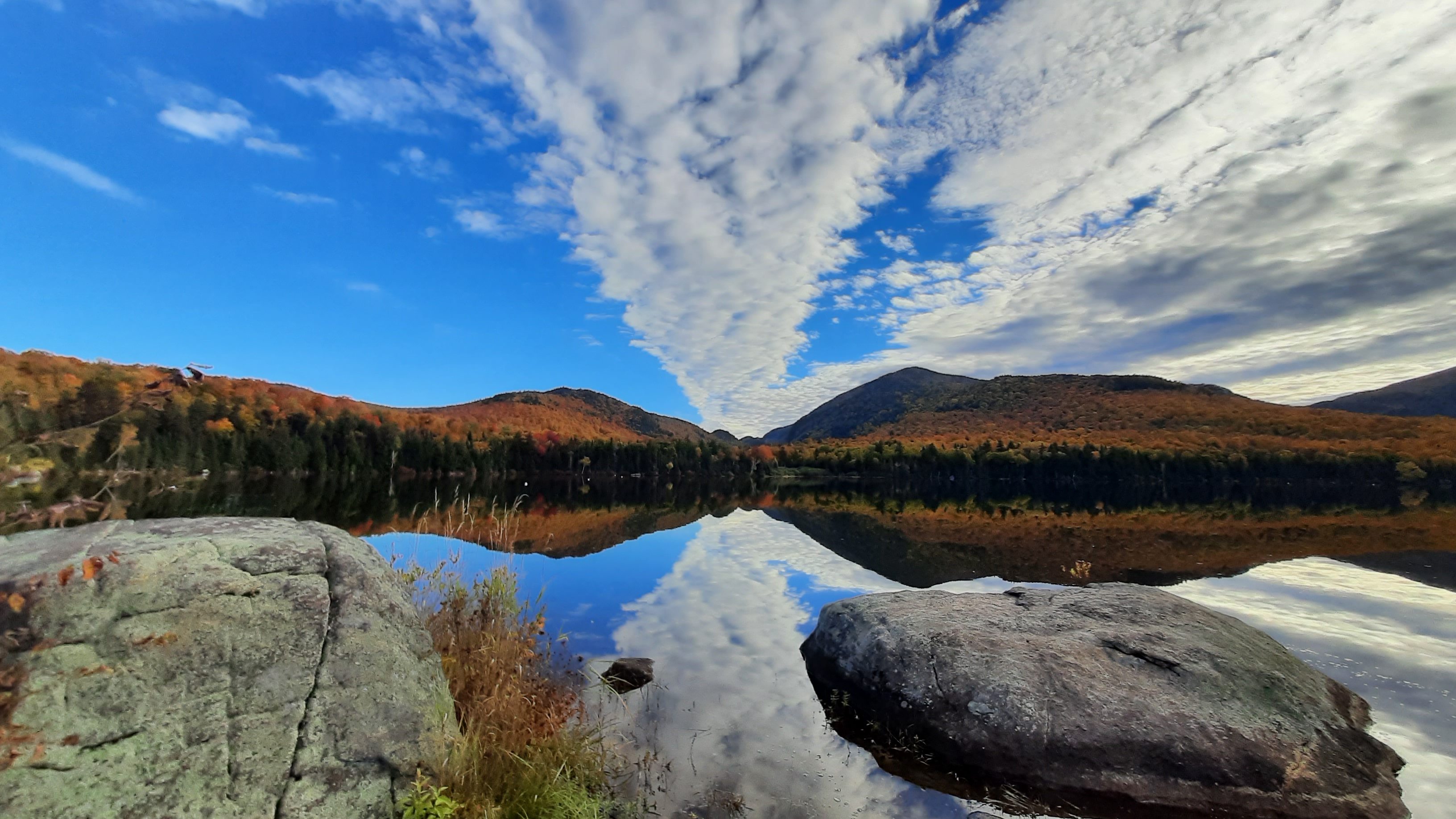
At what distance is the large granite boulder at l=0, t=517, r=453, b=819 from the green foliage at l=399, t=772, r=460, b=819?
0.38 ft

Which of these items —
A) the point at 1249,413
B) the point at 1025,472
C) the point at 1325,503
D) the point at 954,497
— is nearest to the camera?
the point at 1325,503

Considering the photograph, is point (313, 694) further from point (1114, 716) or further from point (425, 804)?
point (1114, 716)

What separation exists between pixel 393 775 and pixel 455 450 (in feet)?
379

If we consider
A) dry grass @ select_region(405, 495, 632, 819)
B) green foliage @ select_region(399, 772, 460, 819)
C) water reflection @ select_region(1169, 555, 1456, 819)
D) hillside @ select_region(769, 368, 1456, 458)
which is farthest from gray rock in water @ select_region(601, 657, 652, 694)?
hillside @ select_region(769, 368, 1456, 458)

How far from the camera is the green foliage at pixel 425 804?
387 cm

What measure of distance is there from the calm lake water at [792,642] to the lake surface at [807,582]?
0.05 metres

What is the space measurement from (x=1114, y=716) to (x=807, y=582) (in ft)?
39.7

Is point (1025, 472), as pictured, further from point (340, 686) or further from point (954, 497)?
point (340, 686)

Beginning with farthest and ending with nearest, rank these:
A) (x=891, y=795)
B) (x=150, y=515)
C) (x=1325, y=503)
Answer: (x=1325, y=503)
(x=150, y=515)
(x=891, y=795)

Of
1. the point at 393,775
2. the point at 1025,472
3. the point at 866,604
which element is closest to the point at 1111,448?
the point at 1025,472

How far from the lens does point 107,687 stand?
10.5 feet

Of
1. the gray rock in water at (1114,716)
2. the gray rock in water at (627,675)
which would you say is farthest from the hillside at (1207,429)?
the gray rock in water at (627,675)

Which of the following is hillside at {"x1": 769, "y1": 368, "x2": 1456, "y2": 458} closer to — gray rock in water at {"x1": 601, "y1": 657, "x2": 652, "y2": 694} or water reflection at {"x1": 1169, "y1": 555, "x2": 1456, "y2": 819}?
water reflection at {"x1": 1169, "y1": 555, "x2": 1456, "y2": 819}

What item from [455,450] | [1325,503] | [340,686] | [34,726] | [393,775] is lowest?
[1325,503]
